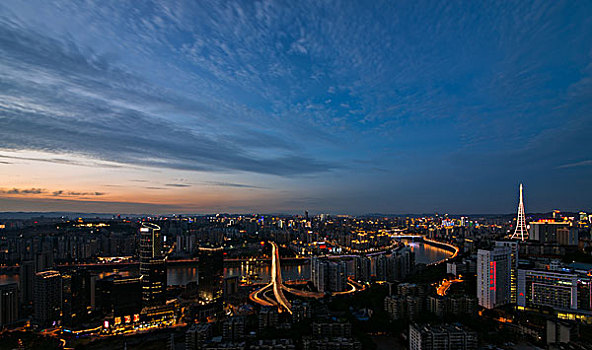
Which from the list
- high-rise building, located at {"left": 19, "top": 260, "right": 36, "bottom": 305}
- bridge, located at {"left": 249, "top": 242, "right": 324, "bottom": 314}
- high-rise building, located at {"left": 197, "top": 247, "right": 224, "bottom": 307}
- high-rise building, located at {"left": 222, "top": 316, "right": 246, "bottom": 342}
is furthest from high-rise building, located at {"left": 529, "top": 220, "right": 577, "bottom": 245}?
high-rise building, located at {"left": 19, "top": 260, "right": 36, "bottom": 305}

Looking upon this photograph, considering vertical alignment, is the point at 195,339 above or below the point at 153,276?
below

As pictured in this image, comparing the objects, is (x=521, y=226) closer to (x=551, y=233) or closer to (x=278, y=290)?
(x=551, y=233)

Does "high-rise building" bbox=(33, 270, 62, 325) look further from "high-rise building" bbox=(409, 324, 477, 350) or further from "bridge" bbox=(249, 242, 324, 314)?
"high-rise building" bbox=(409, 324, 477, 350)

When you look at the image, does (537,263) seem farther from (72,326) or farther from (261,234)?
(261,234)

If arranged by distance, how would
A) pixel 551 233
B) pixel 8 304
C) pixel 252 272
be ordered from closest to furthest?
pixel 8 304, pixel 551 233, pixel 252 272

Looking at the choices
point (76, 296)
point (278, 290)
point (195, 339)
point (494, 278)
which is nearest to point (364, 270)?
point (278, 290)

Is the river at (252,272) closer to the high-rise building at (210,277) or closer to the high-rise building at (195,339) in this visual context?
the high-rise building at (210,277)

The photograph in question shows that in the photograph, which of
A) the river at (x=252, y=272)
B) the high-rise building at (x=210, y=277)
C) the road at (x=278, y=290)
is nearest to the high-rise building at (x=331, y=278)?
the road at (x=278, y=290)

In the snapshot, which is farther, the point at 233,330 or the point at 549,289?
the point at 549,289
